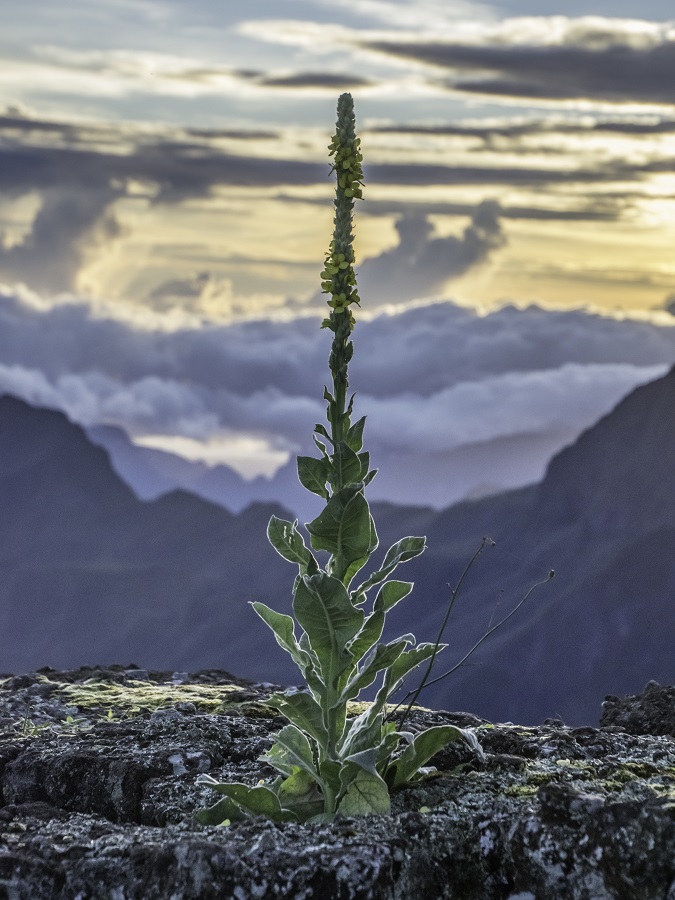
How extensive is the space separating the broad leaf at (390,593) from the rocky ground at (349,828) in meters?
1.78

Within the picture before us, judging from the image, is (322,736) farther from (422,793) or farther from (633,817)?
(633,817)

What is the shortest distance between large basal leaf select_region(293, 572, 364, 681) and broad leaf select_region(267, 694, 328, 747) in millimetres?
336

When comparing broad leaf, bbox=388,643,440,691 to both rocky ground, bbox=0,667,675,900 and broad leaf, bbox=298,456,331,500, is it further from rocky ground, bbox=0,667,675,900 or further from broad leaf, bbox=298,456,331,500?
broad leaf, bbox=298,456,331,500

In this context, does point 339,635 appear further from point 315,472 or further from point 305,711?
point 315,472

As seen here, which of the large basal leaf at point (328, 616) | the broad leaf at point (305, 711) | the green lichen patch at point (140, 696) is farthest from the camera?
the green lichen patch at point (140, 696)

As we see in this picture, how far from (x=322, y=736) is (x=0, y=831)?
2960 mm

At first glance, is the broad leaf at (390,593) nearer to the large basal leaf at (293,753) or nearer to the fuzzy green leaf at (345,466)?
the fuzzy green leaf at (345,466)

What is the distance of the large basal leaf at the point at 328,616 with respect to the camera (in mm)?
9555

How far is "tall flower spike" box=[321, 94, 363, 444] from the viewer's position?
10.0 meters

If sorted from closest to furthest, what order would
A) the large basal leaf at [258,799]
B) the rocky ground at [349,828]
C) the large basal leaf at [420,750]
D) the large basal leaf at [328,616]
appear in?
the rocky ground at [349,828]
the large basal leaf at [328,616]
the large basal leaf at [258,799]
the large basal leaf at [420,750]

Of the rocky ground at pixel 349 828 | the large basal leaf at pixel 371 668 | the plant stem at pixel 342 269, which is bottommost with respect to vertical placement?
the rocky ground at pixel 349 828

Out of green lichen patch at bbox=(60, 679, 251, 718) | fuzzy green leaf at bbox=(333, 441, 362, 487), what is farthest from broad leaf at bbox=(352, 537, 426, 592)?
green lichen patch at bbox=(60, 679, 251, 718)

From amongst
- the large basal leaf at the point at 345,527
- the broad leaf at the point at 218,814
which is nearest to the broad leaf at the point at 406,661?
the large basal leaf at the point at 345,527

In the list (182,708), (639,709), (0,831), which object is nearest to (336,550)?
(0,831)
